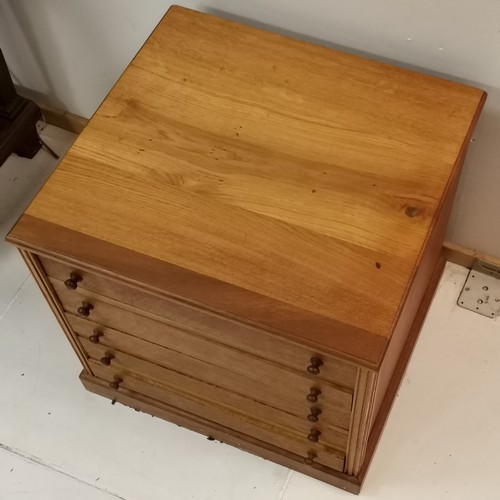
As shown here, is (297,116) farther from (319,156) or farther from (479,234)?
(479,234)

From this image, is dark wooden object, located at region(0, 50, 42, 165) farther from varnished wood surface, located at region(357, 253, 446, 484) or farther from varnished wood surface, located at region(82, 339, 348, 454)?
varnished wood surface, located at region(357, 253, 446, 484)

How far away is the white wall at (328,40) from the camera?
4.16 ft

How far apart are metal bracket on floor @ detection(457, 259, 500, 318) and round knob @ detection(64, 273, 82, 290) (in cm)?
87

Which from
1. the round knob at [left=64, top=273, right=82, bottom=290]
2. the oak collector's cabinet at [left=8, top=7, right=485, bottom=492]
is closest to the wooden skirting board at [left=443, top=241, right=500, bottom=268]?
the oak collector's cabinet at [left=8, top=7, right=485, bottom=492]

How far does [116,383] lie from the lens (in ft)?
5.05

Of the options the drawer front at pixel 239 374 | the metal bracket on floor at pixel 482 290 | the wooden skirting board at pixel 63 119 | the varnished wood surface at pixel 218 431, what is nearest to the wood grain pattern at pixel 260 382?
the drawer front at pixel 239 374

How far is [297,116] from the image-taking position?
1.21 m

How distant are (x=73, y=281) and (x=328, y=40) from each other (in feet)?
1.99

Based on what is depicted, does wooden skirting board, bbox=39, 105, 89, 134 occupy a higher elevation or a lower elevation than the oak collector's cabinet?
higher

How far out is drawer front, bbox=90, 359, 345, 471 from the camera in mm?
1424

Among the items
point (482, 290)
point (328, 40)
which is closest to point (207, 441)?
point (482, 290)

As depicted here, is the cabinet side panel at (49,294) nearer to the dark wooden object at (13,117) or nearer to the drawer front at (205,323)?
the drawer front at (205,323)

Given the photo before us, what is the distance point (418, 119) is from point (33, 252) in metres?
0.60

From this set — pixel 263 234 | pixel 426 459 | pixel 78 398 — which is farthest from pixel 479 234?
pixel 78 398
